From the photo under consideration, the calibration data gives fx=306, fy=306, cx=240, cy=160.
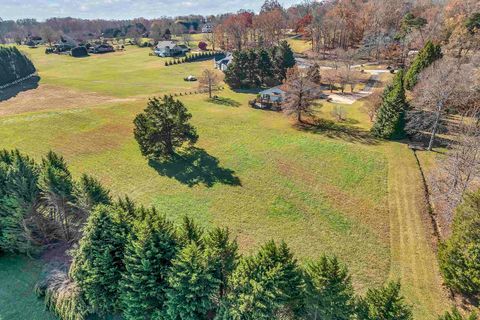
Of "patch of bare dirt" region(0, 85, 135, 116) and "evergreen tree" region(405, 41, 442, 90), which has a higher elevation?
"evergreen tree" region(405, 41, 442, 90)

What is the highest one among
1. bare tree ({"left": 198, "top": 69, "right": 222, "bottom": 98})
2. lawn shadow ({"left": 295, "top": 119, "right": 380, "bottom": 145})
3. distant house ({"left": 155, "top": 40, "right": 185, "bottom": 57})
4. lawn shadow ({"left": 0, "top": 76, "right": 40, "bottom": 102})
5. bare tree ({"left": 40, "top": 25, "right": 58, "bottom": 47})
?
bare tree ({"left": 40, "top": 25, "right": 58, "bottom": 47})

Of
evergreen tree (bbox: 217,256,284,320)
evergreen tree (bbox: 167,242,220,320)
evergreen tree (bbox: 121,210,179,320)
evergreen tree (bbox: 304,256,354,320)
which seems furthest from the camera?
evergreen tree (bbox: 121,210,179,320)

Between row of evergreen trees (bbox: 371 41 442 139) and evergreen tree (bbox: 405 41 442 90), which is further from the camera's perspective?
evergreen tree (bbox: 405 41 442 90)

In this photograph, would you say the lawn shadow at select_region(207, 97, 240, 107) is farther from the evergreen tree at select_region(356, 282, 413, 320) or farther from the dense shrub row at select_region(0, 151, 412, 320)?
the evergreen tree at select_region(356, 282, 413, 320)

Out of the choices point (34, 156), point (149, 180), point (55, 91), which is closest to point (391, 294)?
point (149, 180)

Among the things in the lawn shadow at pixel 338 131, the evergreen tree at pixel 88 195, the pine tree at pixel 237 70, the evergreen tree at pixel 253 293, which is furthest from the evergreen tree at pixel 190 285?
the pine tree at pixel 237 70

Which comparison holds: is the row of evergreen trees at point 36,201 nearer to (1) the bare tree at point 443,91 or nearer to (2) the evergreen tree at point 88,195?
(2) the evergreen tree at point 88,195

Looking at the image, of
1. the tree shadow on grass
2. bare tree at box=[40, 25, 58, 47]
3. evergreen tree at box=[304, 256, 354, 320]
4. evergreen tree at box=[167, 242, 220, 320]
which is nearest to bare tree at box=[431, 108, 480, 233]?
evergreen tree at box=[304, 256, 354, 320]
